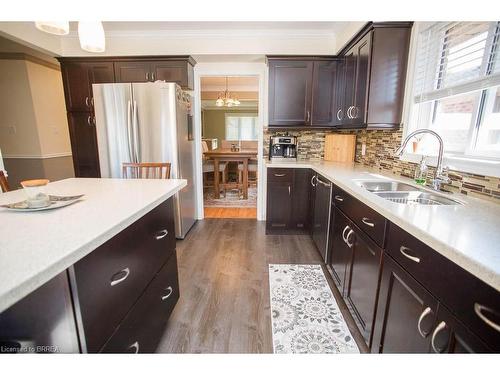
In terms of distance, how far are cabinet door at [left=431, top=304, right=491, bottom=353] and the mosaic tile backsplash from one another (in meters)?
0.87

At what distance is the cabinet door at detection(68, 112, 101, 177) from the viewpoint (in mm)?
3012

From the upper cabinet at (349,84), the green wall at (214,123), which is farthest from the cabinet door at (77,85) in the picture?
the green wall at (214,123)

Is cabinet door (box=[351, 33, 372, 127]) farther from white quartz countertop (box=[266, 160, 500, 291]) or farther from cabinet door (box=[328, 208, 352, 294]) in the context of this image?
white quartz countertop (box=[266, 160, 500, 291])

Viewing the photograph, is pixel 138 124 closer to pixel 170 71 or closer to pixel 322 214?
pixel 170 71

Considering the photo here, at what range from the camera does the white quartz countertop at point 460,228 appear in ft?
2.11

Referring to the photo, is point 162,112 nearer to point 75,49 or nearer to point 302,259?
point 75,49

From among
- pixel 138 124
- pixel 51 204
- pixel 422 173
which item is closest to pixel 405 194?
pixel 422 173

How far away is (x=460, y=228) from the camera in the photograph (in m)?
0.87

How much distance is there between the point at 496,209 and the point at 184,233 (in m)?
2.72

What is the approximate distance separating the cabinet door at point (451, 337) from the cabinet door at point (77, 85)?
3.74 metres

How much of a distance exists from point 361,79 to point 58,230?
2498mm

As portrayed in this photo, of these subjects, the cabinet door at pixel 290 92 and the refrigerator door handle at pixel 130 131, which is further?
the cabinet door at pixel 290 92

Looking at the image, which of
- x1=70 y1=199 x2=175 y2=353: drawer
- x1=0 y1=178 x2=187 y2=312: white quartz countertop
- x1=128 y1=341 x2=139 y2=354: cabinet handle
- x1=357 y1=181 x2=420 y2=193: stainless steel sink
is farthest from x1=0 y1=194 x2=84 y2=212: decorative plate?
x1=357 y1=181 x2=420 y2=193: stainless steel sink

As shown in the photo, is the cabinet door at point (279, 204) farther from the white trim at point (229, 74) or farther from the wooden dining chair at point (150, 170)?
the wooden dining chair at point (150, 170)
